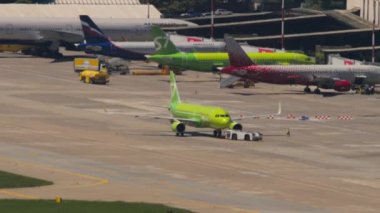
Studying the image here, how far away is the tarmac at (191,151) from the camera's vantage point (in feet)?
310

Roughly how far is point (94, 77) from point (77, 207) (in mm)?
100718

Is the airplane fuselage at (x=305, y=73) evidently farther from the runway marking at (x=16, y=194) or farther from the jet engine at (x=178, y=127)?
the runway marking at (x=16, y=194)

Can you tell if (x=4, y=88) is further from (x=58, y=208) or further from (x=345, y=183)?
(x=58, y=208)

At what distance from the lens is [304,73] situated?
177375mm

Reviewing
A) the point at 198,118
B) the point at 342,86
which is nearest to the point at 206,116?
the point at 198,118

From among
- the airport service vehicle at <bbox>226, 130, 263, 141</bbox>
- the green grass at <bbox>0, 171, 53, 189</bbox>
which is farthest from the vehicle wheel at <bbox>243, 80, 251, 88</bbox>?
the green grass at <bbox>0, 171, 53, 189</bbox>

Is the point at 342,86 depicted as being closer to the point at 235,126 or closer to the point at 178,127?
the point at 235,126

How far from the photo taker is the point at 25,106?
15388cm

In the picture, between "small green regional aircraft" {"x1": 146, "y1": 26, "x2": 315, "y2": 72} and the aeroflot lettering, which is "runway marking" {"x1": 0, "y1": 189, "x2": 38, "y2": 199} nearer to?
"small green regional aircraft" {"x1": 146, "y1": 26, "x2": 315, "y2": 72}

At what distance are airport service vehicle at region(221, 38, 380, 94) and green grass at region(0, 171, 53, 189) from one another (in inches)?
3010

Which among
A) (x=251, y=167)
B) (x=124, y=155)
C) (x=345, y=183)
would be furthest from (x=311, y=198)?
(x=124, y=155)

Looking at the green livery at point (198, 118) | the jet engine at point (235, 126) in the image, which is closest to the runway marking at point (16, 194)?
the green livery at point (198, 118)

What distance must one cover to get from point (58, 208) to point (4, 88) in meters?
90.7

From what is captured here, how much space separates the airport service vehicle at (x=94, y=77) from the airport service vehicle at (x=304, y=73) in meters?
17.4
